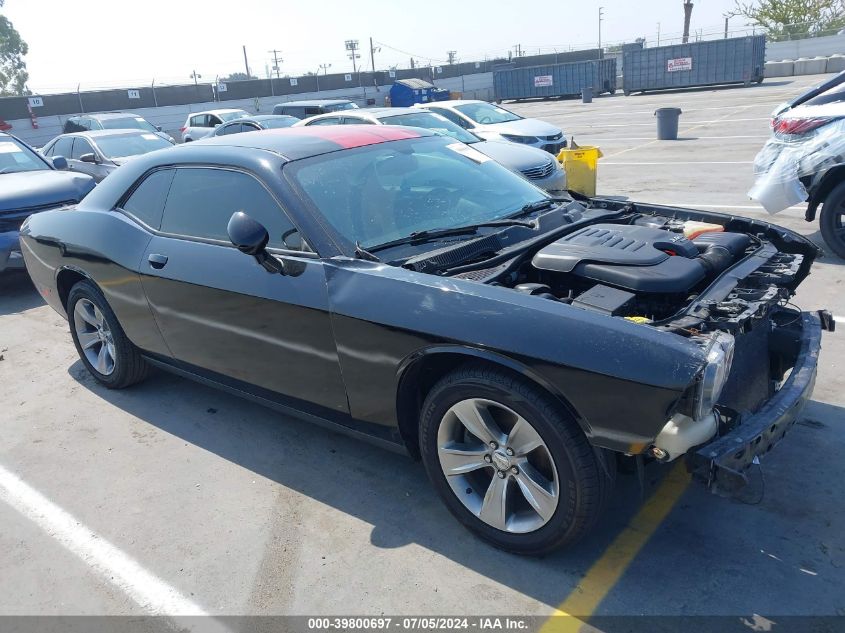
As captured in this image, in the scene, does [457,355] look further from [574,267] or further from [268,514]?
[268,514]

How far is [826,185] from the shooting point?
618cm

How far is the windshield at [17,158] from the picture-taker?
8.52 metres

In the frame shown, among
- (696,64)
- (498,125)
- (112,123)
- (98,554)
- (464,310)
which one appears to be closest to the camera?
(464,310)

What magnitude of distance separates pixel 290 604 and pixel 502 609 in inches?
33.3

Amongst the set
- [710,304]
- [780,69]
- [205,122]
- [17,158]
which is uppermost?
[780,69]

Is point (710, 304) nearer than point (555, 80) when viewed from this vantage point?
Yes

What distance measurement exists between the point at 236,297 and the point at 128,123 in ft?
49.4

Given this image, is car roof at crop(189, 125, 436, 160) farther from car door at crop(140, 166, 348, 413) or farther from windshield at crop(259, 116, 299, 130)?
windshield at crop(259, 116, 299, 130)

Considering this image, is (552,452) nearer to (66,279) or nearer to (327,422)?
(327,422)

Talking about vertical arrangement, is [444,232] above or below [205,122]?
below

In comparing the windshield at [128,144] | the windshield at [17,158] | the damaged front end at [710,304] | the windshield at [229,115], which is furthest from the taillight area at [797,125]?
the windshield at [229,115]

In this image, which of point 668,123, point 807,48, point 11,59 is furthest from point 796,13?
point 11,59

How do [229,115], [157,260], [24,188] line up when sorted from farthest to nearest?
[229,115], [24,188], [157,260]

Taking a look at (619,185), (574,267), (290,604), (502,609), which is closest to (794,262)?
(574,267)
